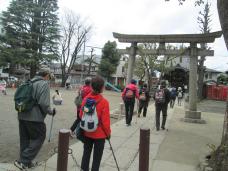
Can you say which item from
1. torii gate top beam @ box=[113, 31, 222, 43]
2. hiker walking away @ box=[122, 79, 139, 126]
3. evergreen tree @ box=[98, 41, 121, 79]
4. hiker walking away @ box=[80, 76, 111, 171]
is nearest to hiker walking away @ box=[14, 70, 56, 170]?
hiker walking away @ box=[80, 76, 111, 171]

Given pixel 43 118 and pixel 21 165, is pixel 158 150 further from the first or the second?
pixel 21 165

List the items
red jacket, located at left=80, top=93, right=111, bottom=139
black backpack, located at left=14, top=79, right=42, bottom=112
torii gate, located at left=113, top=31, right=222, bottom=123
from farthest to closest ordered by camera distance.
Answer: torii gate, located at left=113, top=31, right=222, bottom=123 → black backpack, located at left=14, top=79, right=42, bottom=112 → red jacket, located at left=80, top=93, right=111, bottom=139

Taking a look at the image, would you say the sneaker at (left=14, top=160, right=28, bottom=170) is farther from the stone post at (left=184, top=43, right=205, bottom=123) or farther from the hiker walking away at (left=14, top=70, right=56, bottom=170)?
the stone post at (left=184, top=43, right=205, bottom=123)

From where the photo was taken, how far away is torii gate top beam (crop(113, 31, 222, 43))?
12.4 meters

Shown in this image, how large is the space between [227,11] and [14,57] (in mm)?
34737

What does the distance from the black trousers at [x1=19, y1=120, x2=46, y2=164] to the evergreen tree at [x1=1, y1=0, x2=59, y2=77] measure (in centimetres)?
3290

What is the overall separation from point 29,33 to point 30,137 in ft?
116

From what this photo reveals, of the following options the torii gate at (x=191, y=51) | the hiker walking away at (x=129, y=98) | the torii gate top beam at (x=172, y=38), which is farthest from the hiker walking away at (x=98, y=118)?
the torii gate top beam at (x=172, y=38)

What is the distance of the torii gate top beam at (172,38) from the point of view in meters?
12.4

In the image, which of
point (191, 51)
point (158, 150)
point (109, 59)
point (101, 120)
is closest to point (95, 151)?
point (101, 120)

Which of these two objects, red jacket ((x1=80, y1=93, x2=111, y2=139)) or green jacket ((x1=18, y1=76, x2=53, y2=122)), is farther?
green jacket ((x1=18, y1=76, x2=53, y2=122))

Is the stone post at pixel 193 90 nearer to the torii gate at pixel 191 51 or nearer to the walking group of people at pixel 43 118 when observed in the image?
the torii gate at pixel 191 51

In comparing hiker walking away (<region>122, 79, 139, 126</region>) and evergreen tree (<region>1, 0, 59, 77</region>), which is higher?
evergreen tree (<region>1, 0, 59, 77</region>)

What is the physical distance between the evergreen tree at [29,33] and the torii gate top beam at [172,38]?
25.0 m
